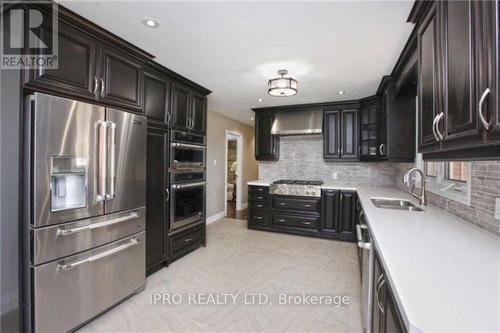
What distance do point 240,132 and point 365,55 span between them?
4.18 meters

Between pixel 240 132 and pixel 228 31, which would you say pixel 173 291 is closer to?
pixel 228 31

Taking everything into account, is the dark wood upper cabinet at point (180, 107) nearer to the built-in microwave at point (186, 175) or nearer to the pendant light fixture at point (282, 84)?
the built-in microwave at point (186, 175)

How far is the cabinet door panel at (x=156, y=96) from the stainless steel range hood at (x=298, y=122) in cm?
239

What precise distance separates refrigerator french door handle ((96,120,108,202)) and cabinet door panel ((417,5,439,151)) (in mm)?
2286

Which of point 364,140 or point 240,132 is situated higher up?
point 240,132

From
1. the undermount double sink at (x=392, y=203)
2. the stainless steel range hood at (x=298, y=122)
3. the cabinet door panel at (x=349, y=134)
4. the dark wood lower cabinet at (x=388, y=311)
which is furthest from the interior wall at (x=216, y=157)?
the dark wood lower cabinet at (x=388, y=311)

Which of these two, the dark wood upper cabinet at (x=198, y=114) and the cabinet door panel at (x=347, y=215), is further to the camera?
the cabinet door panel at (x=347, y=215)

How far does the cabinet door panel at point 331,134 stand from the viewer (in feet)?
14.3

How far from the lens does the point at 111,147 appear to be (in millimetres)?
2000

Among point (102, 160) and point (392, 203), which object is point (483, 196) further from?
point (102, 160)

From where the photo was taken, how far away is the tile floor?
1.94 meters

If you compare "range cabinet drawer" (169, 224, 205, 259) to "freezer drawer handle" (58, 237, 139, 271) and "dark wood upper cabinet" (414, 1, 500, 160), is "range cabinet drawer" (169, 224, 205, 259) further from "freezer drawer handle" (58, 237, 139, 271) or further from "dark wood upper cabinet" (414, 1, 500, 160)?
"dark wood upper cabinet" (414, 1, 500, 160)

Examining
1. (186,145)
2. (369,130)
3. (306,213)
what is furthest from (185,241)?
(369,130)

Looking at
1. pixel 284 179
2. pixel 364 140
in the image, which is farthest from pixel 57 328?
pixel 364 140
